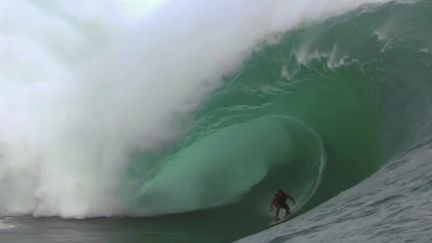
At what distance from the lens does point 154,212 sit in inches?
532

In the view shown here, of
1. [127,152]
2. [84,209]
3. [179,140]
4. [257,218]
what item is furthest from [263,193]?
[84,209]

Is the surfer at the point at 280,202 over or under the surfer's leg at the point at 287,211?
over

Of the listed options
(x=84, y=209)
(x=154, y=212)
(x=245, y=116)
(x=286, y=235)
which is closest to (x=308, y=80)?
(x=245, y=116)

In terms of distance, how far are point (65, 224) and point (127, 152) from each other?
199 cm

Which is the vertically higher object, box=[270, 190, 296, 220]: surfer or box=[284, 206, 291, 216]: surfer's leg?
box=[270, 190, 296, 220]: surfer

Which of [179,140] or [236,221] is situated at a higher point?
[179,140]

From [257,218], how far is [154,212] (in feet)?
8.06

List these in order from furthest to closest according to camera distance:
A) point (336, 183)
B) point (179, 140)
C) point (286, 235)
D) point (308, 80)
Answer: point (179, 140)
point (308, 80)
point (336, 183)
point (286, 235)

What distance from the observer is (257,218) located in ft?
39.9

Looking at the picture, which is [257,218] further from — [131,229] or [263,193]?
[131,229]

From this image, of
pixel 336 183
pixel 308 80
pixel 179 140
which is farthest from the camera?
pixel 179 140

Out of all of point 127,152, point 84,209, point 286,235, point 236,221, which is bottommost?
point 286,235

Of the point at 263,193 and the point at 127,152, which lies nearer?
the point at 263,193

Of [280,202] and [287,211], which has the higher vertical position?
[280,202]
